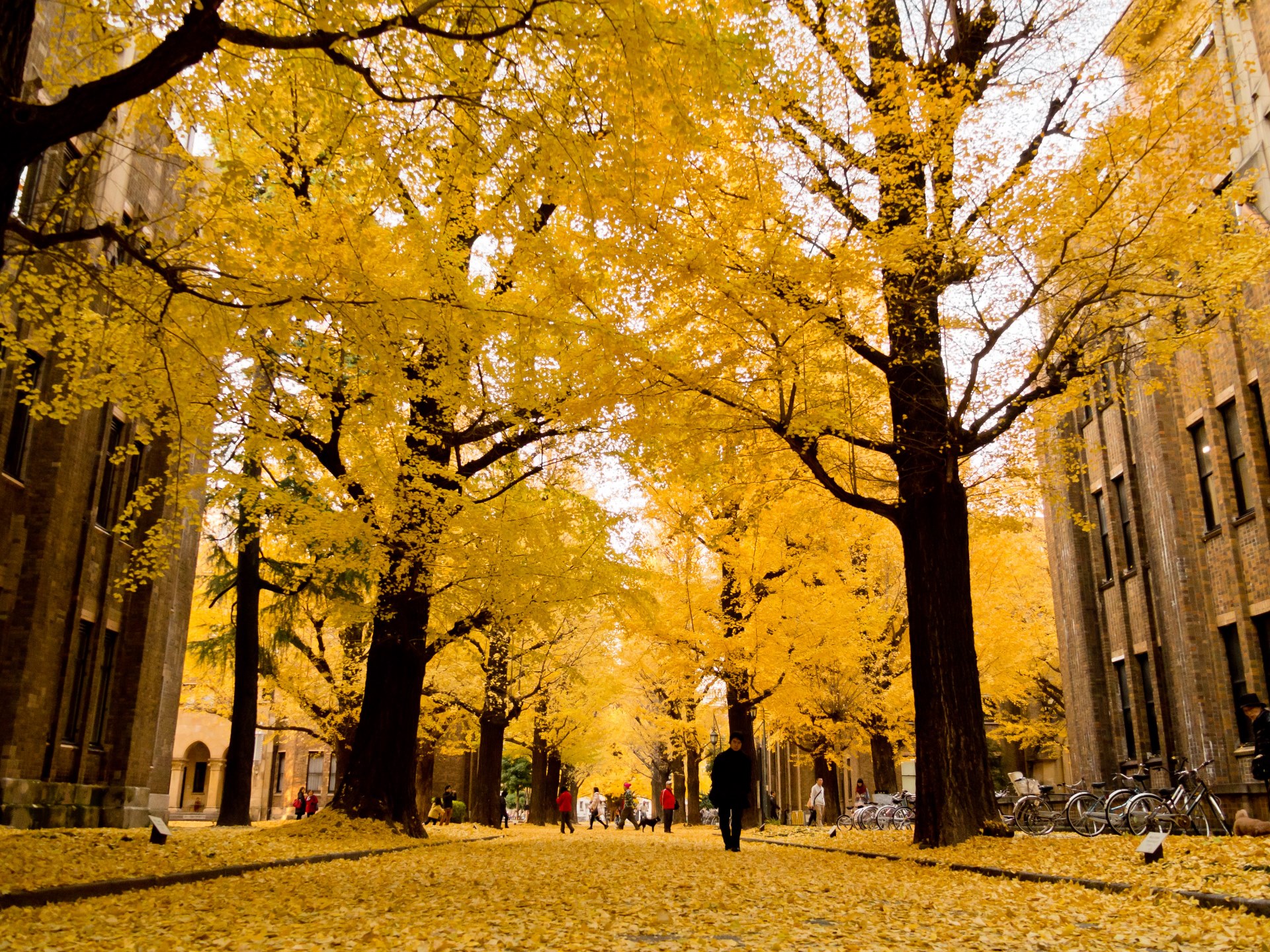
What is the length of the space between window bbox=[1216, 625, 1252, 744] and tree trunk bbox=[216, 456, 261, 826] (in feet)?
62.1

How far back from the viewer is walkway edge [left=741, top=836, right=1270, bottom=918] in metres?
6.05

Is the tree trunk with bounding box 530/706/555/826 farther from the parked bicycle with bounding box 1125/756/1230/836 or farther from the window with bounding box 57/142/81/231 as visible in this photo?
the window with bounding box 57/142/81/231

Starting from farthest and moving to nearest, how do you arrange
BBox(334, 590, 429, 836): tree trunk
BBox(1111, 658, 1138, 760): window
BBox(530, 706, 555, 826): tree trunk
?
BBox(530, 706, 555, 826): tree trunk < BBox(1111, 658, 1138, 760): window < BBox(334, 590, 429, 836): tree trunk

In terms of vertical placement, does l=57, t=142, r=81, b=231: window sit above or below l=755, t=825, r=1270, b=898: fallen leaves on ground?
above

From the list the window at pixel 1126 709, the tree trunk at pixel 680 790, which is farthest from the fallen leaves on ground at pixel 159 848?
the tree trunk at pixel 680 790

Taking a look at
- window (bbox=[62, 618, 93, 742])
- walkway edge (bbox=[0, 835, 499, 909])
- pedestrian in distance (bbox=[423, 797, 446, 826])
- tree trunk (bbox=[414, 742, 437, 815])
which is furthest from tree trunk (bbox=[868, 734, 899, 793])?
window (bbox=[62, 618, 93, 742])

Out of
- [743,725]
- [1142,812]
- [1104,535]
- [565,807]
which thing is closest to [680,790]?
[565,807]

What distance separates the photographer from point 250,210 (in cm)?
1002

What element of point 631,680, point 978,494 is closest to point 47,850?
point 978,494

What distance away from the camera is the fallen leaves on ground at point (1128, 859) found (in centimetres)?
718

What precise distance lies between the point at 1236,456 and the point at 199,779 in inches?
1766

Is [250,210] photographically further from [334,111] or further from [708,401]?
[708,401]

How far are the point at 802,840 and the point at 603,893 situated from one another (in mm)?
12232

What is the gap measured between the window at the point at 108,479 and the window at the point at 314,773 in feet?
110
